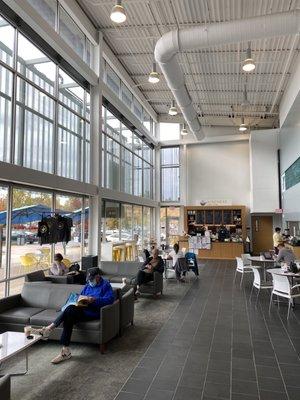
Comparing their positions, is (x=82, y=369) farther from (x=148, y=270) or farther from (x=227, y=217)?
(x=227, y=217)

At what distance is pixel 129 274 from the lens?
758 cm

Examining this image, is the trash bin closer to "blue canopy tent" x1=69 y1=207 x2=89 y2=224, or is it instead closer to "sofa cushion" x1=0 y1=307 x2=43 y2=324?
"sofa cushion" x1=0 y1=307 x2=43 y2=324

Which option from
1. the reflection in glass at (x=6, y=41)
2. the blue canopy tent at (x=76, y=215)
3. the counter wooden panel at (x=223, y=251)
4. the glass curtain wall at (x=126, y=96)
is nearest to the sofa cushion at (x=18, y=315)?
the blue canopy tent at (x=76, y=215)

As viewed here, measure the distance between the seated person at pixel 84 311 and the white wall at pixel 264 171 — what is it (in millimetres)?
10948

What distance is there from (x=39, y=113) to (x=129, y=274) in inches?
162

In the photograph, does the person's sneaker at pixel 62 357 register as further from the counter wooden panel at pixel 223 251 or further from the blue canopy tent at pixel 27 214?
the counter wooden panel at pixel 223 251

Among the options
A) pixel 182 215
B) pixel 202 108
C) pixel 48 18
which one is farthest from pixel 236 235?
pixel 48 18

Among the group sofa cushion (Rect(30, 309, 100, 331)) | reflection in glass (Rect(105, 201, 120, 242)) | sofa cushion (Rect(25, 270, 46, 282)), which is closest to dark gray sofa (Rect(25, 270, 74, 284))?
sofa cushion (Rect(25, 270, 46, 282))

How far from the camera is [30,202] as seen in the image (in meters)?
6.48

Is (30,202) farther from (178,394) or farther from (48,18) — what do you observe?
(178,394)

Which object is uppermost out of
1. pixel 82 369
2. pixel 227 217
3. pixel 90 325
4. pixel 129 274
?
pixel 227 217

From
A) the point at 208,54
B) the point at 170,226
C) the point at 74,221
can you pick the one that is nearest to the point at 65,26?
the point at 208,54

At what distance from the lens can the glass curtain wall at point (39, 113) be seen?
18.6 feet

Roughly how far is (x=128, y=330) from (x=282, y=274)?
300 cm
